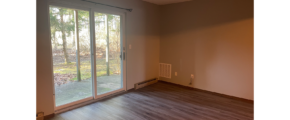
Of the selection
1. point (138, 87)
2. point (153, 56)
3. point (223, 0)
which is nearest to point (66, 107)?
point (138, 87)

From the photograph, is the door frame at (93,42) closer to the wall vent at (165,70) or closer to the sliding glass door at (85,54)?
the sliding glass door at (85,54)

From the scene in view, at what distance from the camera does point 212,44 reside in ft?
12.7

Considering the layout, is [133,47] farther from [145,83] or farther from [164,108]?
[164,108]

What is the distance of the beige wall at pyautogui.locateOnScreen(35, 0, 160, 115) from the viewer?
103 inches

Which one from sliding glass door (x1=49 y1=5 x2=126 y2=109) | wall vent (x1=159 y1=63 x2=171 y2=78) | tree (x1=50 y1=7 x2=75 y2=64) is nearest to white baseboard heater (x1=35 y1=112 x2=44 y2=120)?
sliding glass door (x1=49 y1=5 x2=126 y2=109)

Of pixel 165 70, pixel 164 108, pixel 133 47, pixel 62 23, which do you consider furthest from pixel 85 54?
pixel 165 70

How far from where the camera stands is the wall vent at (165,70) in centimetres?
475

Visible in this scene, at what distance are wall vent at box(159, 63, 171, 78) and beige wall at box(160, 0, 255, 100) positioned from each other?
133 mm

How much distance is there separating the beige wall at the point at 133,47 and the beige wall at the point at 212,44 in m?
0.32

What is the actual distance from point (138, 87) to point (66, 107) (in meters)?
1.77

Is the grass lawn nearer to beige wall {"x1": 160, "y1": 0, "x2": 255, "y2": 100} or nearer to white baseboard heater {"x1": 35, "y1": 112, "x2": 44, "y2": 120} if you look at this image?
white baseboard heater {"x1": 35, "y1": 112, "x2": 44, "y2": 120}

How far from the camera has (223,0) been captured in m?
3.60

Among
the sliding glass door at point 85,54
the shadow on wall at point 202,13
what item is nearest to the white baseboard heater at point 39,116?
the sliding glass door at point 85,54
